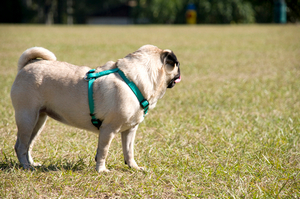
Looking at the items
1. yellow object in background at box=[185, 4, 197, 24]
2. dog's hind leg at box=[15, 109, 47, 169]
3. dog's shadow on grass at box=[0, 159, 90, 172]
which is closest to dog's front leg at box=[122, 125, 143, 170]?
dog's shadow on grass at box=[0, 159, 90, 172]

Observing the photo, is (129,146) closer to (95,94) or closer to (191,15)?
(95,94)

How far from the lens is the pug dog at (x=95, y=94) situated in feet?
9.31

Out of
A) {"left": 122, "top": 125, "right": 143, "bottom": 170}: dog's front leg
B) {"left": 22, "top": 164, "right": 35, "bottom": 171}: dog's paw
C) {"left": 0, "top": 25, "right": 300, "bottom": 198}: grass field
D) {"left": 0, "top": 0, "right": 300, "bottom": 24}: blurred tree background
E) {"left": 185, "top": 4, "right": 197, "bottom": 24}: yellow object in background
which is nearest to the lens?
{"left": 0, "top": 25, "right": 300, "bottom": 198}: grass field

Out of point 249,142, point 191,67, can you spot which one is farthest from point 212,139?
point 191,67

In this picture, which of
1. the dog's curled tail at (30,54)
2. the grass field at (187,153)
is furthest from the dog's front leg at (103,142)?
the dog's curled tail at (30,54)

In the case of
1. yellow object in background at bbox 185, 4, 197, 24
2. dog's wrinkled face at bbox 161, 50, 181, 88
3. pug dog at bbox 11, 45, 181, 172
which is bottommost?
yellow object in background at bbox 185, 4, 197, 24

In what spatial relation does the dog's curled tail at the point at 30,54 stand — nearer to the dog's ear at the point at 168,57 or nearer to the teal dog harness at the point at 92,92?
the teal dog harness at the point at 92,92

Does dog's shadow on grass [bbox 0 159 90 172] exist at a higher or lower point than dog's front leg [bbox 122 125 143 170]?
lower

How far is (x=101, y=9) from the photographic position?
71.8m

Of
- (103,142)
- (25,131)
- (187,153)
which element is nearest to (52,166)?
(25,131)

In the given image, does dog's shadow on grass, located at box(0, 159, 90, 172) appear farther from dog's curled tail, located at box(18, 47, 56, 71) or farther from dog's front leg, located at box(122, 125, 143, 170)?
dog's curled tail, located at box(18, 47, 56, 71)

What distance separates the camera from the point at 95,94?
288 cm

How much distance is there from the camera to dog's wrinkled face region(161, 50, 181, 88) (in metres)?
2.99

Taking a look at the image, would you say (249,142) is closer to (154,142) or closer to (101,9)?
(154,142)
